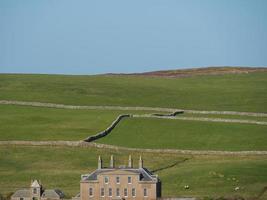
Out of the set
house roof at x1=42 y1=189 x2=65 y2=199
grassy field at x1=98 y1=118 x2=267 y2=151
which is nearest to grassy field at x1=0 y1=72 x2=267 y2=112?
grassy field at x1=98 y1=118 x2=267 y2=151

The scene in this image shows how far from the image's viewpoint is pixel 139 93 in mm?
184125

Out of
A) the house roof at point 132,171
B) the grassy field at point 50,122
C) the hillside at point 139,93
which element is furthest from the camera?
the hillside at point 139,93

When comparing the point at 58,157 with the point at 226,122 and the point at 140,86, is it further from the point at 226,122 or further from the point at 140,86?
the point at 140,86

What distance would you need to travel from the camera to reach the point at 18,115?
15862 cm

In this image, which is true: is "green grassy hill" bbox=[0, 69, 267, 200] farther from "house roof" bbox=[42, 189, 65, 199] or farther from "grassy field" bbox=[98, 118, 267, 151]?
"house roof" bbox=[42, 189, 65, 199]

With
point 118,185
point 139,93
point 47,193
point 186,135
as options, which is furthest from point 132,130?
point 47,193

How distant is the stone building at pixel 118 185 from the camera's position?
109312mm

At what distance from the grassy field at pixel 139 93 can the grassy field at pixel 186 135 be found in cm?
1692

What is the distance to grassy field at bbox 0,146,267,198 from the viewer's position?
11481 centimetres

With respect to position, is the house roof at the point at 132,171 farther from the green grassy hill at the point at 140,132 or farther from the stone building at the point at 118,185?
the green grassy hill at the point at 140,132

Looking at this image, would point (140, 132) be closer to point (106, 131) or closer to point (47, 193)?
point (106, 131)

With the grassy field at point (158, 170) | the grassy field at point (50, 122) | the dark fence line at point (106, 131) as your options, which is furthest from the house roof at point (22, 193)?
the grassy field at point (50, 122)

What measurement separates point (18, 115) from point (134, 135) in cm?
1900

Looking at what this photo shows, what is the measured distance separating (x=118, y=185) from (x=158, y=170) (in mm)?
17096
